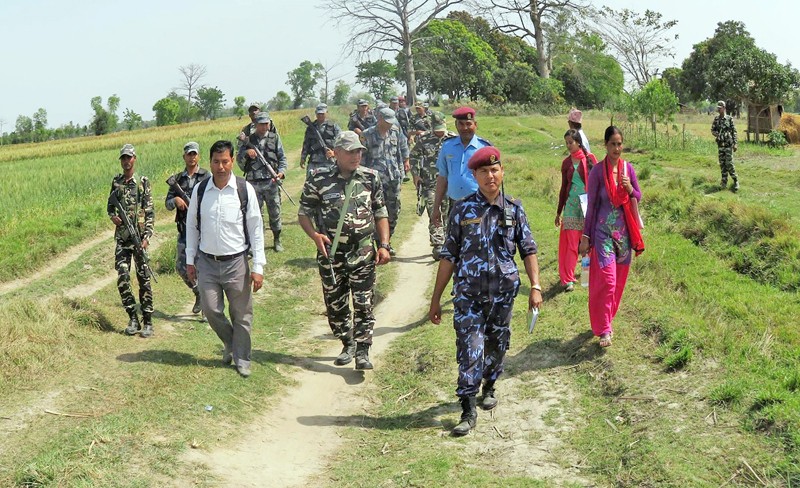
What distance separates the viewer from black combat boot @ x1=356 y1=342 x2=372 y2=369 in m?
7.47

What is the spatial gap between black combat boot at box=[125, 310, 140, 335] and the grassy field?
0.20 meters

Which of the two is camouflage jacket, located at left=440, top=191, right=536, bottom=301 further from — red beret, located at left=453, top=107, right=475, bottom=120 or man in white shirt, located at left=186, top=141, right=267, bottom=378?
red beret, located at left=453, top=107, right=475, bottom=120

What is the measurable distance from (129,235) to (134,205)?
34cm

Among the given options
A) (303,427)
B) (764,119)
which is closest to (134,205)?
(303,427)

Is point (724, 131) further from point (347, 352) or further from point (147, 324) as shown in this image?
point (147, 324)

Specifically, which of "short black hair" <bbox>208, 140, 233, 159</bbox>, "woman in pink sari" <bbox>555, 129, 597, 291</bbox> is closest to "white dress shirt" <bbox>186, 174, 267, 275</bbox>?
"short black hair" <bbox>208, 140, 233, 159</bbox>

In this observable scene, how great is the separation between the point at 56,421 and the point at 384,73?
88.6m

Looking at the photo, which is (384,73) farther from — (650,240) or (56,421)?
(56,421)

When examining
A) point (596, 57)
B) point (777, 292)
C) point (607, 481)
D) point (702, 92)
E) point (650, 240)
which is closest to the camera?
point (607, 481)

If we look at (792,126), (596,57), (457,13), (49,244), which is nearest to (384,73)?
(457,13)

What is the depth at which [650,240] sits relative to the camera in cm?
1149

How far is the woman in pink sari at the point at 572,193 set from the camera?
8.27 meters

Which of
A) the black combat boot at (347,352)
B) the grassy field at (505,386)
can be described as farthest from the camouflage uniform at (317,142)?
the black combat boot at (347,352)

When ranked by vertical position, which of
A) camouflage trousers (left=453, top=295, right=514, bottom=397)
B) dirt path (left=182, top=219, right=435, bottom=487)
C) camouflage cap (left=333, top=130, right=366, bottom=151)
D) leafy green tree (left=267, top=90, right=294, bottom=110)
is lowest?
dirt path (left=182, top=219, right=435, bottom=487)
